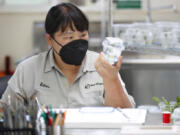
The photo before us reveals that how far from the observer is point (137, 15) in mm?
5168

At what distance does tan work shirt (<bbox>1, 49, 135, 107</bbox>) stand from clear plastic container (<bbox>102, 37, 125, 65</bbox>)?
1.53 feet

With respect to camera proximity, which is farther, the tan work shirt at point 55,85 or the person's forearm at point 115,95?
the tan work shirt at point 55,85

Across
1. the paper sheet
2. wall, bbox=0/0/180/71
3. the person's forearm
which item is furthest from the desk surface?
wall, bbox=0/0/180/71

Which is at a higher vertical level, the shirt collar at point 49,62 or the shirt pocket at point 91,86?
the shirt collar at point 49,62

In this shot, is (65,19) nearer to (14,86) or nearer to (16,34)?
(14,86)

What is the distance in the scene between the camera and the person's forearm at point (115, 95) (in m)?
1.73

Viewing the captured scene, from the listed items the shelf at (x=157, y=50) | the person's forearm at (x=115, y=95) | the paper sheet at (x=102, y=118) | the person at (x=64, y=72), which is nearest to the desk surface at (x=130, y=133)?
the paper sheet at (x=102, y=118)

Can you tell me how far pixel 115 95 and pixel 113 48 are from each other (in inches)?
16.2

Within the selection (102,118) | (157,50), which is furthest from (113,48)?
(157,50)

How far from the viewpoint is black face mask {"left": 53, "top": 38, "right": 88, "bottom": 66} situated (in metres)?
1.95

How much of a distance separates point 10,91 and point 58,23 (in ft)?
1.35

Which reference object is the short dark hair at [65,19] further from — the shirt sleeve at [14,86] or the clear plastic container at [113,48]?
the clear plastic container at [113,48]

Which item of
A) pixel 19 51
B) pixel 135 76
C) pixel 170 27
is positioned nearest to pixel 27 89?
pixel 170 27

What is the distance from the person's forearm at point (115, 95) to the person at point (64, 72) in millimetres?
68
